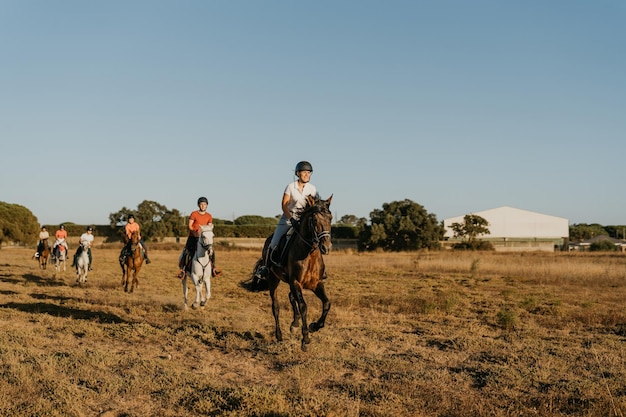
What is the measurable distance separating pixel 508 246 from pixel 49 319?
68.3 metres

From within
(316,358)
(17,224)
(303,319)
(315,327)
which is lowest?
(316,358)

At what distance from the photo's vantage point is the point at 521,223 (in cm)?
8325

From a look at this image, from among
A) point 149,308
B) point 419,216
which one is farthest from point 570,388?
point 419,216

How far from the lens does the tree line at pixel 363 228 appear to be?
213ft

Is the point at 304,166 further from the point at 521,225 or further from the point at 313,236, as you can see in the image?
the point at 521,225

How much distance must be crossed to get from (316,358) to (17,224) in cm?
7414

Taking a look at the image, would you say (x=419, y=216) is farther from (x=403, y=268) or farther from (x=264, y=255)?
(x=264, y=255)

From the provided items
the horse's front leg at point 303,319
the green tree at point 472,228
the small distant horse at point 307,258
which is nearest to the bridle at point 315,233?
the small distant horse at point 307,258

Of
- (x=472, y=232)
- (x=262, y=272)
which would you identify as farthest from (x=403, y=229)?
(x=262, y=272)

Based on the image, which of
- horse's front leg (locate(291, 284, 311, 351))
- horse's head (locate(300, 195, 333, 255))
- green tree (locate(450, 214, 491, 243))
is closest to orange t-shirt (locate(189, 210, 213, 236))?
horse's head (locate(300, 195, 333, 255))

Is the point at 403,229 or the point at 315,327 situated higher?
the point at 403,229

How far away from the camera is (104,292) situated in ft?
64.9

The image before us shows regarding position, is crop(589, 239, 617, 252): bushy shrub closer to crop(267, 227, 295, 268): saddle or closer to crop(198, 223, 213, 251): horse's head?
crop(198, 223, 213, 251): horse's head

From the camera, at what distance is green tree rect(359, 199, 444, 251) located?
64.4 metres
